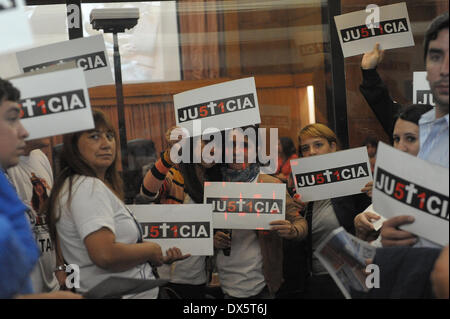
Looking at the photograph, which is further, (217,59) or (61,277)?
(217,59)

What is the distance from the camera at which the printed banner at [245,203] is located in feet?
9.37

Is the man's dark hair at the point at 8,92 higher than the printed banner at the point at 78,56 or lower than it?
lower

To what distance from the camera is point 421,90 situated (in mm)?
2936

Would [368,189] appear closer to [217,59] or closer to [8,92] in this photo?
[217,59]

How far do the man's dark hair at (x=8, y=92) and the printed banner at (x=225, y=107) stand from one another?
1179mm

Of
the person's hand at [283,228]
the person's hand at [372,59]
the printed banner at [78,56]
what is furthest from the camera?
the person's hand at [372,59]

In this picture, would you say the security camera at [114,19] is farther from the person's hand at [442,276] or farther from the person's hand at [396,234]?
the person's hand at [442,276]

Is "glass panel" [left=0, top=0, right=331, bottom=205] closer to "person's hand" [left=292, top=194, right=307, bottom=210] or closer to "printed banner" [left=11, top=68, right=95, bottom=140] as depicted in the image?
"person's hand" [left=292, top=194, right=307, bottom=210]

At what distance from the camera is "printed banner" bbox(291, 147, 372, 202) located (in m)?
2.94

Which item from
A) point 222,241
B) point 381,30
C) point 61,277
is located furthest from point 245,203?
point 381,30

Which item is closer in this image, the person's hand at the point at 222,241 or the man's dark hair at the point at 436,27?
the man's dark hair at the point at 436,27

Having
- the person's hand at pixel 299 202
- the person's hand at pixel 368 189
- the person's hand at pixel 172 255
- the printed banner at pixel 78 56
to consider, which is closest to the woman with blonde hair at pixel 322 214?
the person's hand at pixel 299 202

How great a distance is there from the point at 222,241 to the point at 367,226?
72 cm

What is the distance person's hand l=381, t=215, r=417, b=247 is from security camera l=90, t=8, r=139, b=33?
216 cm
